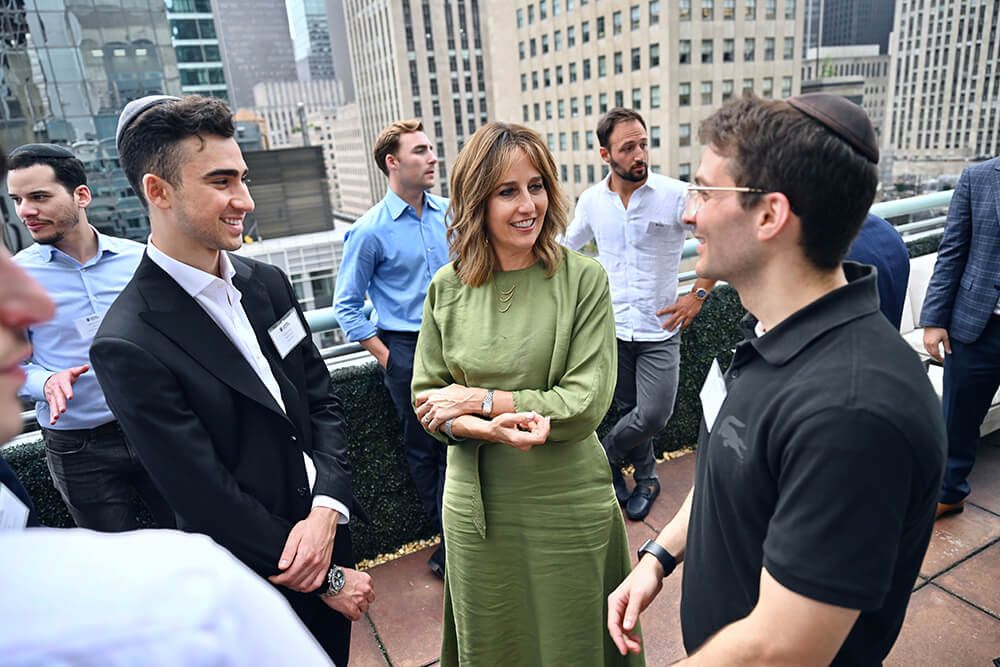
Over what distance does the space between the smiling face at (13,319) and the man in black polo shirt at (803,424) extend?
97cm

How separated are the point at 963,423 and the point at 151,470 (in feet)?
11.5

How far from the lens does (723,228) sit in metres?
1.22

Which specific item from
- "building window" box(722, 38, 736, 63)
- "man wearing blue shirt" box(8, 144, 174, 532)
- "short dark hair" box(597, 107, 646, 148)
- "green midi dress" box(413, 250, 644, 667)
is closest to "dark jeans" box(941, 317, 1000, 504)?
"short dark hair" box(597, 107, 646, 148)

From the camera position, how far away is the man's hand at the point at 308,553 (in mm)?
1655

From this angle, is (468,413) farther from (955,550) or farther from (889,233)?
(955,550)

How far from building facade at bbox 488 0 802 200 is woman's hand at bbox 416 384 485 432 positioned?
211 ft

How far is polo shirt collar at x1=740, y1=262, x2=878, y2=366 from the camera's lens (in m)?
1.06

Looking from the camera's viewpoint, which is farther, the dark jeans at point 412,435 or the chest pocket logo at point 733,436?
the dark jeans at point 412,435

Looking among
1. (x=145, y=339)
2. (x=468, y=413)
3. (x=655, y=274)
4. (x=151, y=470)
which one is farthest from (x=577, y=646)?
(x=655, y=274)

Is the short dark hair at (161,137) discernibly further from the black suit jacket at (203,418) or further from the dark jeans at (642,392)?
the dark jeans at (642,392)

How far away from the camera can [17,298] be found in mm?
468

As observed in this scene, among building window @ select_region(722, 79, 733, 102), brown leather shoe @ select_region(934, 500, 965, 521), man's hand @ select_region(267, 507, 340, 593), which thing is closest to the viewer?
man's hand @ select_region(267, 507, 340, 593)

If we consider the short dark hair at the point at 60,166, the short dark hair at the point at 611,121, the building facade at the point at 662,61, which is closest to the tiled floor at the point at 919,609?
the short dark hair at the point at 611,121

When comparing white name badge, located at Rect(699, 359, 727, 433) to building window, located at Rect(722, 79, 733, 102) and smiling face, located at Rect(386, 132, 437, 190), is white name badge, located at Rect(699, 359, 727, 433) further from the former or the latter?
building window, located at Rect(722, 79, 733, 102)
